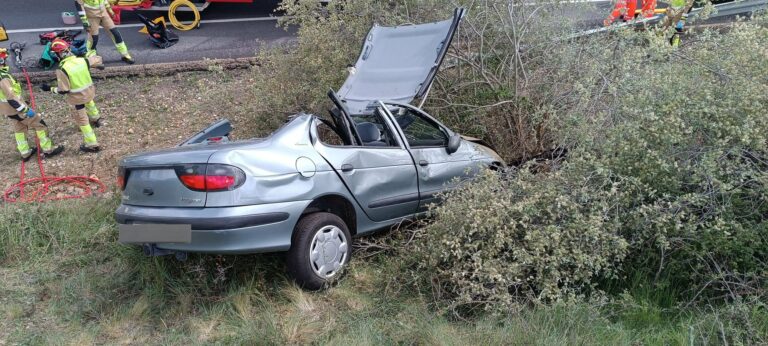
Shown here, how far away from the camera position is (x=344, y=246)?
479 centimetres

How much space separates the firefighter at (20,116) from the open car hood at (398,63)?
14.0 ft

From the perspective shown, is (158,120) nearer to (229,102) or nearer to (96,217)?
(229,102)

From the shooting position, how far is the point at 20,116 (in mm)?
7883

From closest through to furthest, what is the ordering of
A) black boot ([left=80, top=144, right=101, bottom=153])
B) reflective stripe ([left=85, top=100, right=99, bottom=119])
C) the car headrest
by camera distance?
the car headrest
black boot ([left=80, top=144, right=101, bottom=153])
reflective stripe ([left=85, top=100, right=99, bottom=119])

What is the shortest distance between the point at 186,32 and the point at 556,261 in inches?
397

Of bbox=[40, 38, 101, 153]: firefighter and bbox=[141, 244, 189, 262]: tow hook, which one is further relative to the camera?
bbox=[40, 38, 101, 153]: firefighter

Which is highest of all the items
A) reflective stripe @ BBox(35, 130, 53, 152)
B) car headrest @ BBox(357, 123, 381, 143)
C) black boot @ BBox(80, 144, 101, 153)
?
car headrest @ BBox(357, 123, 381, 143)

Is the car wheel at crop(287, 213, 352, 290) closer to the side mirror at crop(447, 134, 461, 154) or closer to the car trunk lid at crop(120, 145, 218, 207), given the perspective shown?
the car trunk lid at crop(120, 145, 218, 207)

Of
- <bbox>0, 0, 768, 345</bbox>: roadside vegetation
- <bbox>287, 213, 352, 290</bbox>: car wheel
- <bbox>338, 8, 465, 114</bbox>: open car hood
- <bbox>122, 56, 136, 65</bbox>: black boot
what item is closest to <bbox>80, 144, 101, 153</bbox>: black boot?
<bbox>0, 0, 768, 345</bbox>: roadside vegetation

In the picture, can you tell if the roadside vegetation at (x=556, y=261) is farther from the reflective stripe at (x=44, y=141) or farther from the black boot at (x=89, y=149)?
the reflective stripe at (x=44, y=141)

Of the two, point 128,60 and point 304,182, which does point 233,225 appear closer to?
point 304,182

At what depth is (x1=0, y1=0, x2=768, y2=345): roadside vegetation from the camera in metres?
4.07

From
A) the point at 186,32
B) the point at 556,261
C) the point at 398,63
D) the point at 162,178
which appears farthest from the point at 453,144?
the point at 186,32

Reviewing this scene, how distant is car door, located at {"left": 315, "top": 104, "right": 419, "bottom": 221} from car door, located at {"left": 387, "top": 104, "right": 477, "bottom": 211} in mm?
104
